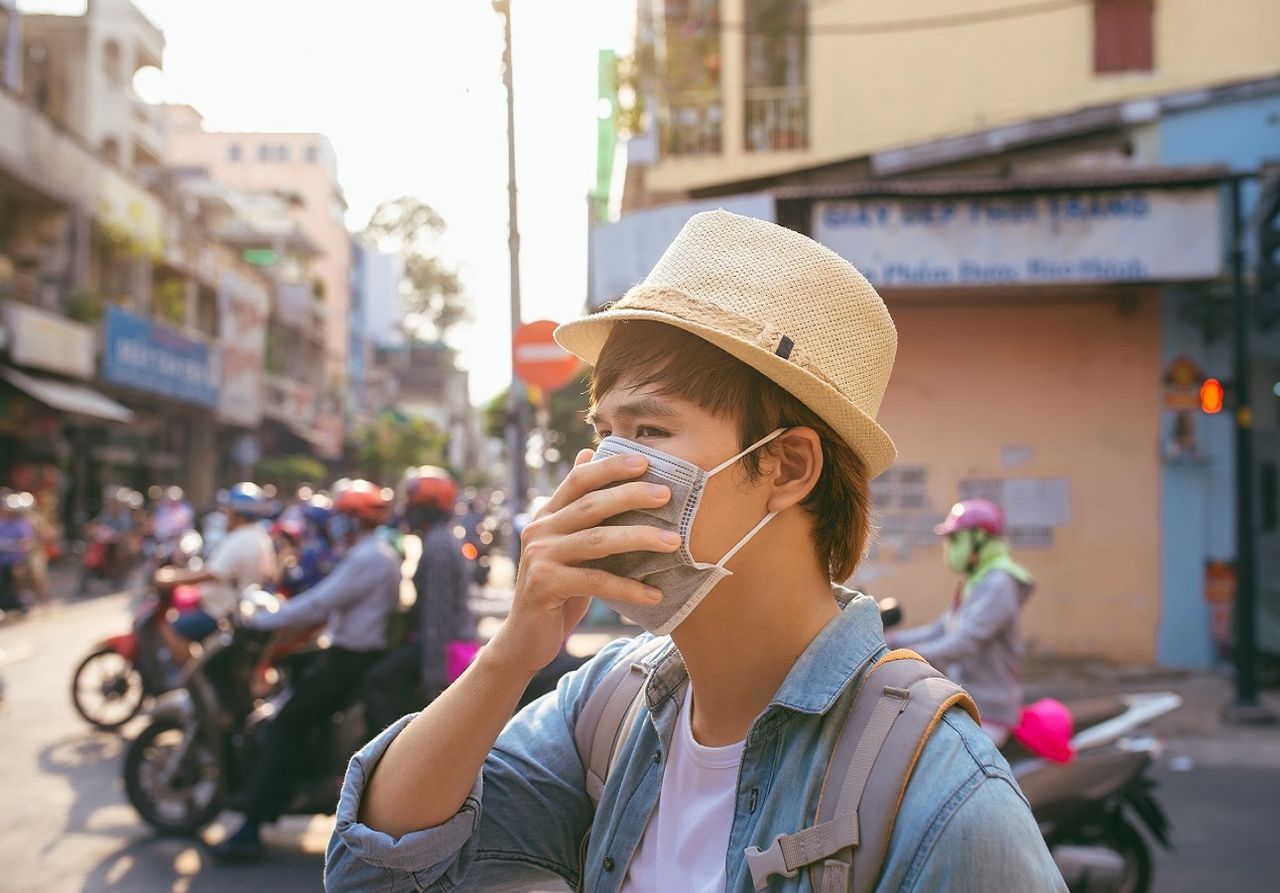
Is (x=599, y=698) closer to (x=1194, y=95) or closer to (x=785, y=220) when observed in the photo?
(x=785, y=220)

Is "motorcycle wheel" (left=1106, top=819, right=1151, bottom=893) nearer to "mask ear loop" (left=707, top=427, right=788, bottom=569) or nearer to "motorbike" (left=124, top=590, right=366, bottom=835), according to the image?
"motorbike" (left=124, top=590, right=366, bottom=835)

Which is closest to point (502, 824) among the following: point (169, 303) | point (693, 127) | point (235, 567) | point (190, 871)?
point (190, 871)

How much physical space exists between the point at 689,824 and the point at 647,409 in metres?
0.60

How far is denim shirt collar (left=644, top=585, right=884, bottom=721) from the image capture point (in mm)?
1507

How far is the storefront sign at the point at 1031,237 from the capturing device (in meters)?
10.7

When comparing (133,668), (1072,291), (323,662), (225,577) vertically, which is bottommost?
(133,668)

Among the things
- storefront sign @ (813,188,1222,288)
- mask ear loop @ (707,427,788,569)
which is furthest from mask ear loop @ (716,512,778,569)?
storefront sign @ (813,188,1222,288)

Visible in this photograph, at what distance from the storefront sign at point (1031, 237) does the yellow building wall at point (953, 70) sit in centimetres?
206

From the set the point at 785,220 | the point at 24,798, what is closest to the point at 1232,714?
the point at 785,220

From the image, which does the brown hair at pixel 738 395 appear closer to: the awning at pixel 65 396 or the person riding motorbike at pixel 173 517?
the person riding motorbike at pixel 173 517

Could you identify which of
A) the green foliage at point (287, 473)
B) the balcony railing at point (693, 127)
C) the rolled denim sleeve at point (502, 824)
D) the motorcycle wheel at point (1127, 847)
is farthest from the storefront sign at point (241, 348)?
the rolled denim sleeve at point (502, 824)

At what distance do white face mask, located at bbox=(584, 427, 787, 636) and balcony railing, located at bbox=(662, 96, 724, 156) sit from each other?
1225cm

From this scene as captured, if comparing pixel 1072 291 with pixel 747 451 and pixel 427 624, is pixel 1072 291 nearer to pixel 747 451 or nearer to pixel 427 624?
pixel 427 624

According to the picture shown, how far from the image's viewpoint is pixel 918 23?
13.4m
